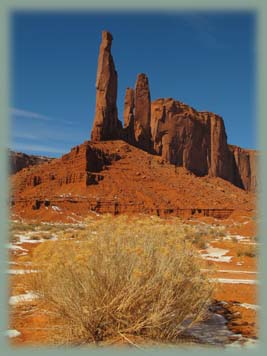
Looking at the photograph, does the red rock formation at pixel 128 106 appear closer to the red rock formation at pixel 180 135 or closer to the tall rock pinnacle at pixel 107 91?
the tall rock pinnacle at pixel 107 91

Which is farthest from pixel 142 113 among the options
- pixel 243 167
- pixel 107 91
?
pixel 243 167

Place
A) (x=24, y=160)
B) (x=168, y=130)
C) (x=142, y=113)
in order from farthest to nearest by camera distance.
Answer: (x=24, y=160), (x=168, y=130), (x=142, y=113)

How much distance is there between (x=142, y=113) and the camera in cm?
7962

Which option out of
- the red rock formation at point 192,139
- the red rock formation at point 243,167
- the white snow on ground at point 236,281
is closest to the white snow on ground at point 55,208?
the white snow on ground at point 236,281


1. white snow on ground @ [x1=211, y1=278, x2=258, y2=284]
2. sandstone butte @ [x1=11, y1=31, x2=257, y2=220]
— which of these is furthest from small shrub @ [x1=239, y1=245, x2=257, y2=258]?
sandstone butte @ [x1=11, y1=31, x2=257, y2=220]

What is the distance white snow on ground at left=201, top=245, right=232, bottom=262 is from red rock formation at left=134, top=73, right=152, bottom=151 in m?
54.0

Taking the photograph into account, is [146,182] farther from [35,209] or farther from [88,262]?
[88,262]

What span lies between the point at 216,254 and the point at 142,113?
61729mm

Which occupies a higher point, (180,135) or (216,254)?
(180,135)

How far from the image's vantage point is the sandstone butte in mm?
47969

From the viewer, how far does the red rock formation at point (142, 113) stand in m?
76.2

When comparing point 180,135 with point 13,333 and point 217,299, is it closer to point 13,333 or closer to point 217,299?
point 217,299

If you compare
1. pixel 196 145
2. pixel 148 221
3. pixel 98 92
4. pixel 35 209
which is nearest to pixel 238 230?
pixel 35 209

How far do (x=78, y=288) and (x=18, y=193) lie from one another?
48.0 m
